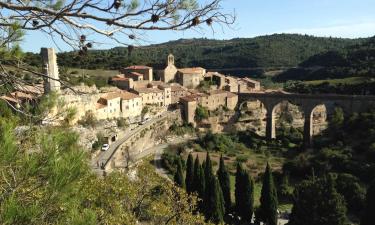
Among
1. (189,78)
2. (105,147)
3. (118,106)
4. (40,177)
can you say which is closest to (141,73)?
(189,78)

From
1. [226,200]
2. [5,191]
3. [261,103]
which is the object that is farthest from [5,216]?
[261,103]

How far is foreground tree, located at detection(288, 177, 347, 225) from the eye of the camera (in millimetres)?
21609

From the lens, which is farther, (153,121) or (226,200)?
(153,121)

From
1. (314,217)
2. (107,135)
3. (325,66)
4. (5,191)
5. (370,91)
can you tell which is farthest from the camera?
(325,66)

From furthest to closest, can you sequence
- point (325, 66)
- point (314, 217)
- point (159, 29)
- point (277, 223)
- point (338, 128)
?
point (325, 66) → point (338, 128) → point (277, 223) → point (314, 217) → point (159, 29)

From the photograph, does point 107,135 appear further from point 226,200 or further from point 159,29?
point 159,29

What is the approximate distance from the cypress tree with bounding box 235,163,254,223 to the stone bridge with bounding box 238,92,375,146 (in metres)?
23.6

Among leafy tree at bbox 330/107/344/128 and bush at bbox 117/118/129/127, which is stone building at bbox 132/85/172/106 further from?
leafy tree at bbox 330/107/344/128

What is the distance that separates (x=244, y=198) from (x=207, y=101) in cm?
2575

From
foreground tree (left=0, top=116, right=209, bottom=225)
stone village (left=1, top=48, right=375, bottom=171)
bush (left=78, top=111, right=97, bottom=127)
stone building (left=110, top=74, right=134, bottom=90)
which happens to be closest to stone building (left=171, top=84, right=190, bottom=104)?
stone village (left=1, top=48, right=375, bottom=171)

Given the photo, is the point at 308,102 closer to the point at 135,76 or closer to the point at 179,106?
the point at 179,106

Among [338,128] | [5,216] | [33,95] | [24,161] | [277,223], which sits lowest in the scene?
[277,223]

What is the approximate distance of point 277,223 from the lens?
24.8 meters

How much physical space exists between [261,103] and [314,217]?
109 ft
